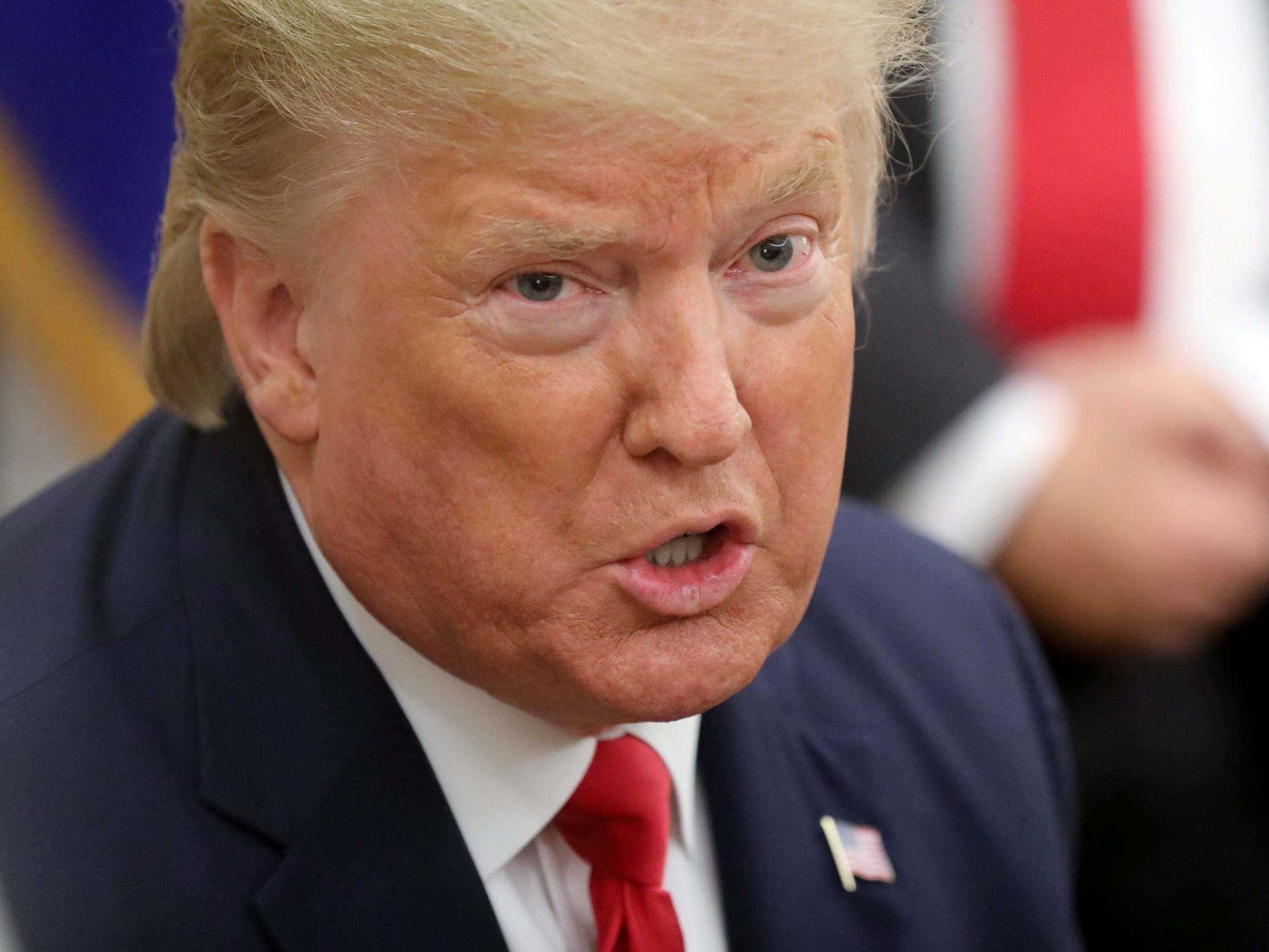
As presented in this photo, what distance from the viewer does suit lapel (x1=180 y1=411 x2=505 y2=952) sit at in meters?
1.41

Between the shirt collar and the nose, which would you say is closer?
the nose

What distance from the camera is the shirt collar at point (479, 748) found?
1.49 m

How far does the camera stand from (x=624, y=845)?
4.98 feet

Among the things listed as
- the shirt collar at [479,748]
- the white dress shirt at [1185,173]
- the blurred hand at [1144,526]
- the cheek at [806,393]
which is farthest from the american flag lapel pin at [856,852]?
the white dress shirt at [1185,173]

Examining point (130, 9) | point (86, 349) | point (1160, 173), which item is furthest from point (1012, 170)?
point (86, 349)

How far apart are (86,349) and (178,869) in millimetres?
1896

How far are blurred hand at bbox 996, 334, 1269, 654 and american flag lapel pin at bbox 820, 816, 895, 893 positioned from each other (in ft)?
3.26

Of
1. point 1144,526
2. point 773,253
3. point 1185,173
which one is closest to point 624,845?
point 773,253

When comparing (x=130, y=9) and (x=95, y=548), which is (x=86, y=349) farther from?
(x=95, y=548)

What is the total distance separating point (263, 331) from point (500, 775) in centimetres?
48

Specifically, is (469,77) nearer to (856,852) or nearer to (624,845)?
(624,845)

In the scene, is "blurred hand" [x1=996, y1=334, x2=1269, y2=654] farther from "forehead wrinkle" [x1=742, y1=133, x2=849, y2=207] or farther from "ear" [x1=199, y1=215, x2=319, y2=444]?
"ear" [x1=199, y1=215, x2=319, y2=444]

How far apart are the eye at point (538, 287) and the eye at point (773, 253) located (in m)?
0.17

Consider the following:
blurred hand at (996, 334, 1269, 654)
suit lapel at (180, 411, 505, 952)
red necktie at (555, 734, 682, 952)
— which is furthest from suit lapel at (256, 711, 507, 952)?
blurred hand at (996, 334, 1269, 654)
